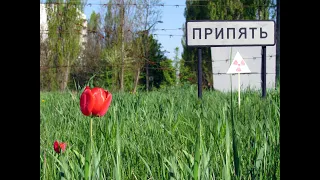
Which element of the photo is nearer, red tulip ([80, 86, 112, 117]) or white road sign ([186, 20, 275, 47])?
red tulip ([80, 86, 112, 117])

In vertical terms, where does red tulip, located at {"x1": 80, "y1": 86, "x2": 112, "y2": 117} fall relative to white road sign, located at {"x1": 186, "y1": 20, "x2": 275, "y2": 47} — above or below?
below

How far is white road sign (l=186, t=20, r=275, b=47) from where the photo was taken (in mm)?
3434

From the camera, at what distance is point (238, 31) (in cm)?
347

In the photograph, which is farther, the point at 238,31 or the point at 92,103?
the point at 238,31

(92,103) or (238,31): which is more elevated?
(238,31)

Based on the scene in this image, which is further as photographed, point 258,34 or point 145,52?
point 145,52
